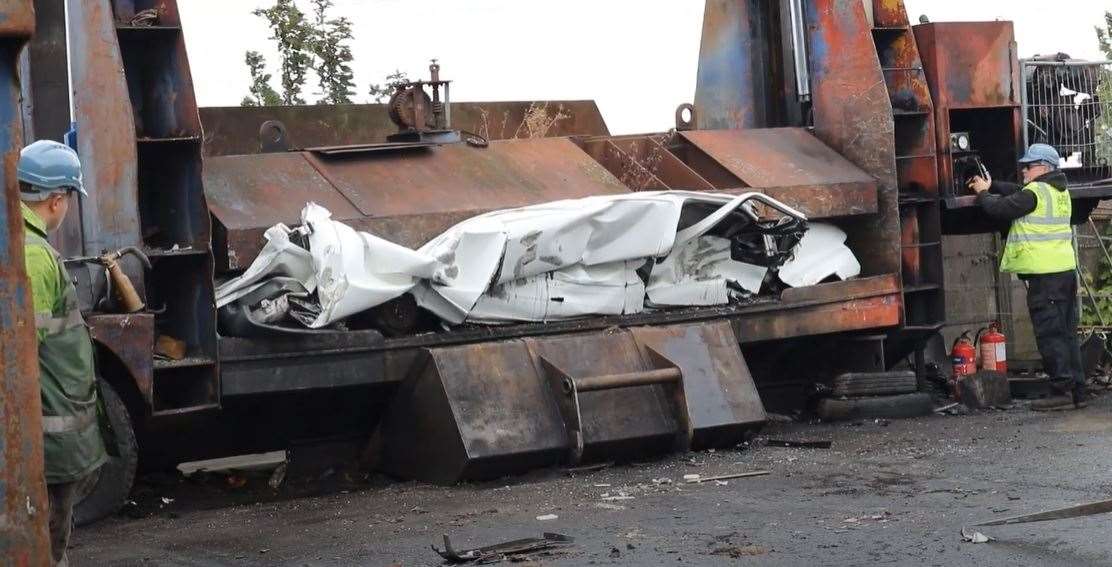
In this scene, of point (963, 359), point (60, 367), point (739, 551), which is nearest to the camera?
point (60, 367)

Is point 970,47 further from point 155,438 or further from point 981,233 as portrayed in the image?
point 155,438

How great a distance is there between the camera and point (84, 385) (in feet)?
14.7

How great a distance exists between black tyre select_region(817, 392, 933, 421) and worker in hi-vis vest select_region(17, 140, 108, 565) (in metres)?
5.64

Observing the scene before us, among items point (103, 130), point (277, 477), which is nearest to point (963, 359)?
point (277, 477)

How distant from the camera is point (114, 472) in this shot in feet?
22.4

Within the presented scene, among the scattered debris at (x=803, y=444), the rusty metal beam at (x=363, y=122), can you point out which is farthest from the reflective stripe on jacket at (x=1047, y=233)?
the rusty metal beam at (x=363, y=122)

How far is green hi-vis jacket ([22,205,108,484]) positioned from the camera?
4.34m

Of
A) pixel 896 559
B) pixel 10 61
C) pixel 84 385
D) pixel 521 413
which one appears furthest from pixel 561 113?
pixel 10 61

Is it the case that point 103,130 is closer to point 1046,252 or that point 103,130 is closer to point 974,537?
point 974,537

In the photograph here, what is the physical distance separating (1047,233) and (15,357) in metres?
7.91

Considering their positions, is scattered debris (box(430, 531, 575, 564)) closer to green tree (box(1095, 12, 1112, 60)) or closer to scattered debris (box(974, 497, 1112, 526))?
scattered debris (box(974, 497, 1112, 526))

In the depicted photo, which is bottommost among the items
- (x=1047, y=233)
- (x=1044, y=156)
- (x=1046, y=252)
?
(x=1046, y=252)

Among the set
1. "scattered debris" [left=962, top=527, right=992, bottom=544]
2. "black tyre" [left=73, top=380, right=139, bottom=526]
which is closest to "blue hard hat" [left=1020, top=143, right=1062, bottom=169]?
"scattered debris" [left=962, top=527, right=992, bottom=544]

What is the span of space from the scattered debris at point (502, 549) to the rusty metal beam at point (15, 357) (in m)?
2.28
